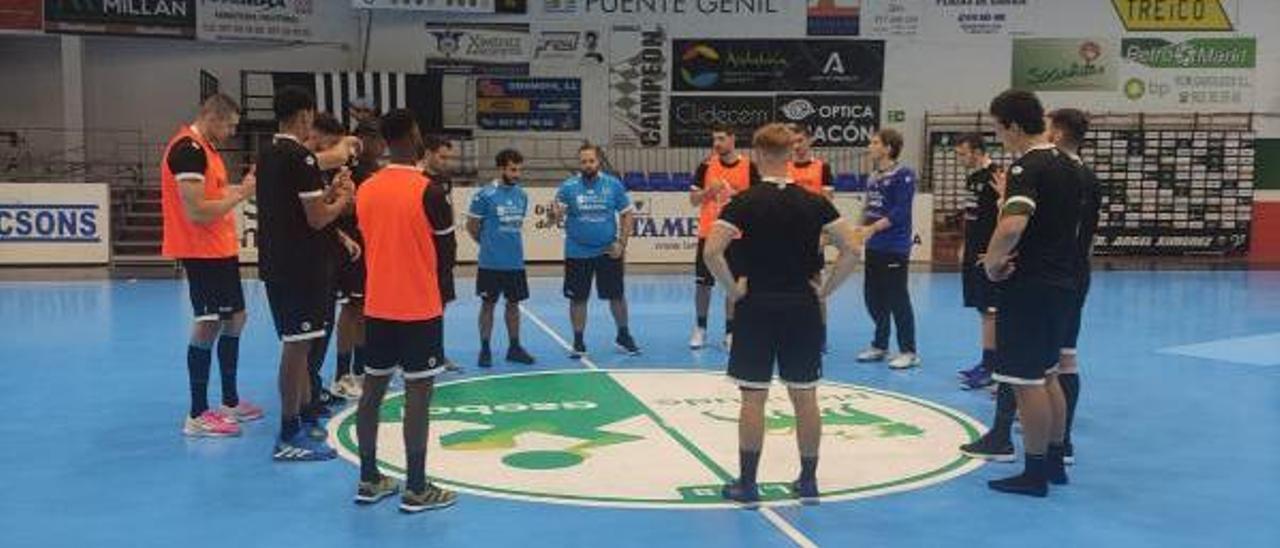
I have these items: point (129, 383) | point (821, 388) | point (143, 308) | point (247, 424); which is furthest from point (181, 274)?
point (821, 388)

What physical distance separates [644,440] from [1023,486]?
7.30 ft

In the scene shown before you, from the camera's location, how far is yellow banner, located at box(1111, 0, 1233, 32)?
23219 mm

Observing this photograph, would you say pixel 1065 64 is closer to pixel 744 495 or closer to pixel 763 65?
pixel 763 65

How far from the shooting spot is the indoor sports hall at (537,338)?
5516 millimetres

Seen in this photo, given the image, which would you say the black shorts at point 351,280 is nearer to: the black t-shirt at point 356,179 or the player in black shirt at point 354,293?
the player in black shirt at point 354,293

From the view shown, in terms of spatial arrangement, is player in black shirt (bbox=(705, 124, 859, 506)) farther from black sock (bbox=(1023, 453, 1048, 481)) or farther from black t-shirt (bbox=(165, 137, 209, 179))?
black t-shirt (bbox=(165, 137, 209, 179))

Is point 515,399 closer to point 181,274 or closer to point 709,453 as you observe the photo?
point 709,453

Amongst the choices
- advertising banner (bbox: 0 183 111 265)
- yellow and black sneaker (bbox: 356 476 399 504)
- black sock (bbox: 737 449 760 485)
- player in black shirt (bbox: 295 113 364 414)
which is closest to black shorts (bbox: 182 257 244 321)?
player in black shirt (bbox: 295 113 364 414)

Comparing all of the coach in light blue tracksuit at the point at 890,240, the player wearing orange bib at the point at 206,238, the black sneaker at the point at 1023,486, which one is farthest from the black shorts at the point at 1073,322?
the player wearing orange bib at the point at 206,238

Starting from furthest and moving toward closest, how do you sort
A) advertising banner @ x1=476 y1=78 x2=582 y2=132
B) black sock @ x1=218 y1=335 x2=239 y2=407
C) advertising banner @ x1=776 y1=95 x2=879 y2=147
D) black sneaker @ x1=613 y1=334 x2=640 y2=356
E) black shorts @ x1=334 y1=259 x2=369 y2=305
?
advertising banner @ x1=776 y1=95 x2=879 y2=147
advertising banner @ x1=476 y1=78 x2=582 y2=132
black sneaker @ x1=613 y1=334 x2=640 y2=356
black shorts @ x1=334 y1=259 x2=369 y2=305
black sock @ x1=218 y1=335 x2=239 y2=407

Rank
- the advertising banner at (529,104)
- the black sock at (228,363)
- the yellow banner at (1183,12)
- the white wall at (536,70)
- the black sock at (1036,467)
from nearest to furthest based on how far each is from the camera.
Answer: the black sock at (1036,467)
the black sock at (228,363)
the white wall at (536,70)
the advertising banner at (529,104)
the yellow banner at (1183,12)

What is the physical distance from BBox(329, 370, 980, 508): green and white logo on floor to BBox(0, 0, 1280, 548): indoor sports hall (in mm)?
37

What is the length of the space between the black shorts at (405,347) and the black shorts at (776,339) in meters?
1.45

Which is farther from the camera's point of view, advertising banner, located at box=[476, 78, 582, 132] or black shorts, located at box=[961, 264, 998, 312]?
advertising banner, located at box=[476, 78, 582, 132]
